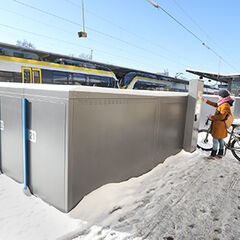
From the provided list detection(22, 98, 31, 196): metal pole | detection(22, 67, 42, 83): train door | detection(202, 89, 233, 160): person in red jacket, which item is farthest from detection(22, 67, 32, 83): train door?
detection(202, 89, 233, 160): person in red jacket

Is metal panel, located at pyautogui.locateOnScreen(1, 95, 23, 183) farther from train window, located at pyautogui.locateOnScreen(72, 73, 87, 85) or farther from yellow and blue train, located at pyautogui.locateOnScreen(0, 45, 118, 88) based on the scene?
train window, located at pyautogui.locateOnScreen(72, 73, 87, 85)

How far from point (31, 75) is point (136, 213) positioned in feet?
29.0

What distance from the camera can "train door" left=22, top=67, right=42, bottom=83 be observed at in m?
8.95

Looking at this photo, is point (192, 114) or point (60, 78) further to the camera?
point (60, 78)

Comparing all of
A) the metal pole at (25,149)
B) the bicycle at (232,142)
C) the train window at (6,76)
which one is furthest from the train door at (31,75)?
the bicycle at (232,142)

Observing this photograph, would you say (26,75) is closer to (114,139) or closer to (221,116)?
(114,139)

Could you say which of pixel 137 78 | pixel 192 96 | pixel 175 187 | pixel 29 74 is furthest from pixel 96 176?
pixel 137 78

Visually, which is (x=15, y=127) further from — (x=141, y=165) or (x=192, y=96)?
(x=192, y=96)

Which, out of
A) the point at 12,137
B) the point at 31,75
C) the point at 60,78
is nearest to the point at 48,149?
the point at 12,137

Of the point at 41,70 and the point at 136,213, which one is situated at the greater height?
the point at 41,70

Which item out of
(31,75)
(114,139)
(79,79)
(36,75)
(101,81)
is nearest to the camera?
(114,139)

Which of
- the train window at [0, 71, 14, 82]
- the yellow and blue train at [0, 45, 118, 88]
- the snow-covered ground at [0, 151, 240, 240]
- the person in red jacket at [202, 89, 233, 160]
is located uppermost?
the yellow and blue train at [0, 45, 118, 88]

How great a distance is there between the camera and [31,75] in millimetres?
9234

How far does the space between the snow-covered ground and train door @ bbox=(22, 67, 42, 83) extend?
691cm
